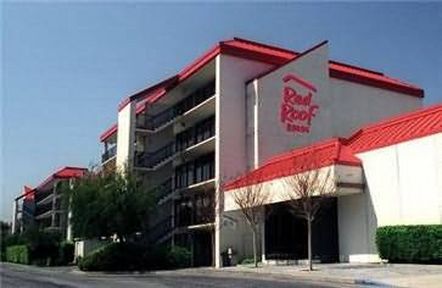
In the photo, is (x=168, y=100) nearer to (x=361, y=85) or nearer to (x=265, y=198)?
(x=361, y=85)

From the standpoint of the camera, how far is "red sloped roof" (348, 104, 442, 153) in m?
28.8

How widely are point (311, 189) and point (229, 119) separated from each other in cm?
1288

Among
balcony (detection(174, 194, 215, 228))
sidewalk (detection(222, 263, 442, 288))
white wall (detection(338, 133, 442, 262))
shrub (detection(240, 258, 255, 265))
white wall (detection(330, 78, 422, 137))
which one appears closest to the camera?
sidewalk (detection(222, 263, 442, 288))

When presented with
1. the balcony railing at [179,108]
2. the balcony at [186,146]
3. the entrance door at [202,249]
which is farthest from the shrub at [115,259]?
the balcony railing at [179,108]

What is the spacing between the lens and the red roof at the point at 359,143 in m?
29.5

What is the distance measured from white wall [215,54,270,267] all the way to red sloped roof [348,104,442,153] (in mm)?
9656

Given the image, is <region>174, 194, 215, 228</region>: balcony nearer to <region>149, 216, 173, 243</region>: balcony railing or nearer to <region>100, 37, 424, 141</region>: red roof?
<region>149, 216, 173, 243</region>: balcony railing

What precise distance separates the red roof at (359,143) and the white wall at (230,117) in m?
4.06

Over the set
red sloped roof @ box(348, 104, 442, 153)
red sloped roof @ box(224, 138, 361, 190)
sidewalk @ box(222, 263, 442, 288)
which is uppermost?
red sloped roof @ box(348, 104, 442, 153)

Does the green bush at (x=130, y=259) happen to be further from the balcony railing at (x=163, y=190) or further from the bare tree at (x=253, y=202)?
the bare tree at (x=253, y=202)

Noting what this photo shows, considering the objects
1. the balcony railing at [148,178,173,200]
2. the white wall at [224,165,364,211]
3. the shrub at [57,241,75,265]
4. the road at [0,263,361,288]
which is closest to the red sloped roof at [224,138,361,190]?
the white wall at [224,165,364,211]

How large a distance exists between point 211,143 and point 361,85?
12.3 m

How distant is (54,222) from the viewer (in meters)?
88.2

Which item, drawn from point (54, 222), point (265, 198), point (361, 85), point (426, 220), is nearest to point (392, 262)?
point (426, 220)
